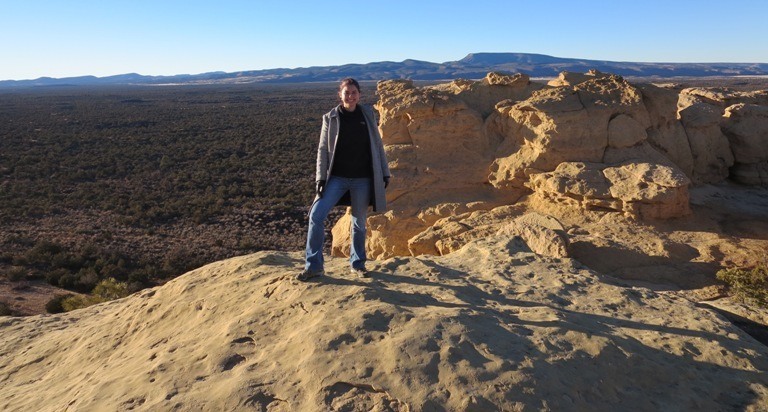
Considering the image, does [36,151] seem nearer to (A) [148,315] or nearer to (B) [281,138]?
(B) [281,138]

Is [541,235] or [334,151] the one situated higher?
[334,151]

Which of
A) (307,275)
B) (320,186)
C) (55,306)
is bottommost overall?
(55,306)

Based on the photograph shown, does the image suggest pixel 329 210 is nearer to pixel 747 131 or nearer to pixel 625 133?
pixel 625 133

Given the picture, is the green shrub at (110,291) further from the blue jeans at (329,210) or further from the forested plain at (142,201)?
the blue jeans at (329,210)

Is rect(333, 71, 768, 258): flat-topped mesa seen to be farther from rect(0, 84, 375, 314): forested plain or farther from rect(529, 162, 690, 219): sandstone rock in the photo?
rect(0, 84, 375, 314): forested plain

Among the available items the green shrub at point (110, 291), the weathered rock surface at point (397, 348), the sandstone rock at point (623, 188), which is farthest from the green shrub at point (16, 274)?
the sandstone rock at point (623, 188)

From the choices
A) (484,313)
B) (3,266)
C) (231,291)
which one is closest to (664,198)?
(484,313)

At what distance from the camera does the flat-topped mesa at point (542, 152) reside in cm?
769

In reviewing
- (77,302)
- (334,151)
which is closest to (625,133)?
(334,151)

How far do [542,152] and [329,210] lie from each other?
5226mm

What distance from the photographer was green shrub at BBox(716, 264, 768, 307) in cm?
538

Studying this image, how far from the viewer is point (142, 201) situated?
19.1 m

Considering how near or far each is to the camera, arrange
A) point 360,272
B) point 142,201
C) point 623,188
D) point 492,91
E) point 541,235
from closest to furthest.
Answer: point 360,272 < point 541,235 < point 623,188 < point 492,91 < point 142,201

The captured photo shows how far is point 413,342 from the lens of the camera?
3.24m
